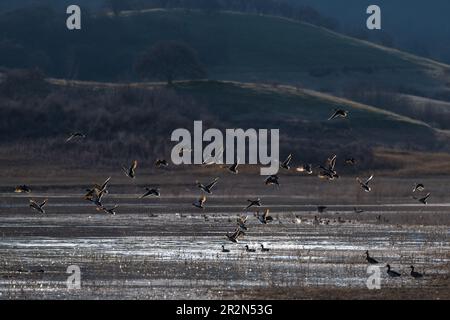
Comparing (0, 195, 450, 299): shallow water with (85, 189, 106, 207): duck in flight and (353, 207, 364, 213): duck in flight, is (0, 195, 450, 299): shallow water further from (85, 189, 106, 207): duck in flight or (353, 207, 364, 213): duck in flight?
(85, 189, 106, 207): duck in flight

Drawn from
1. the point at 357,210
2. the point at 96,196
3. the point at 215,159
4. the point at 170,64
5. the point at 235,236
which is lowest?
the point at 235,236

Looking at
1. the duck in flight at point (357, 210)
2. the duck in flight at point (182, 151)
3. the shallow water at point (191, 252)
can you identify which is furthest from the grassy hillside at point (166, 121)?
the shallow water at point (191, 252)

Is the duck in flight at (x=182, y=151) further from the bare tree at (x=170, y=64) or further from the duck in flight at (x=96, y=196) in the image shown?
the bare tree at (x=170, y=64)

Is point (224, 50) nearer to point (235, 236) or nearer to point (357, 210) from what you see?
point (357, 210)

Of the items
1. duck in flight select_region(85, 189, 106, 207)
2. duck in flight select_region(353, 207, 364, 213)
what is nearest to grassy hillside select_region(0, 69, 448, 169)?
duck in flight select_region(353, 207, 364, 213)

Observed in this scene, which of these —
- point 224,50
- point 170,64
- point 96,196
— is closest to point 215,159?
point 96,196

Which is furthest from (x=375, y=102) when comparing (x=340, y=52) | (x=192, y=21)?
(x=192, y=21)

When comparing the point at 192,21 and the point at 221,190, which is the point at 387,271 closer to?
the point at 221,190
